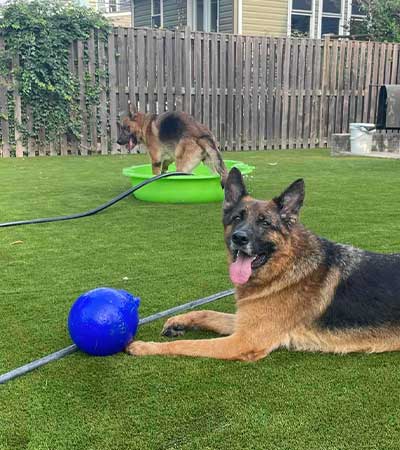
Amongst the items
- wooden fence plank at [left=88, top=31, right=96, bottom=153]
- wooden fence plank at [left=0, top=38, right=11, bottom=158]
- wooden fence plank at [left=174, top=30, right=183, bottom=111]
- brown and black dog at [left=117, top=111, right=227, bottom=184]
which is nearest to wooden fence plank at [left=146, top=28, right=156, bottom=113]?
Result: wooden fence plank at [left=174, top=30, right=183, bottom=111]

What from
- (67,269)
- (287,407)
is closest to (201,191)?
(67,269)

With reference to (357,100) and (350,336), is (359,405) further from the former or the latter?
(357,100)

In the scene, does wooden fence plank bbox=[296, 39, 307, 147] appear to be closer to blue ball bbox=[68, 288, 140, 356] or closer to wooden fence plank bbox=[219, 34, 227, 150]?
wooden fence plank bbox=[219, 34, 227, 150]

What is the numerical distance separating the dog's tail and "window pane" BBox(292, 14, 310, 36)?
15.1 metres

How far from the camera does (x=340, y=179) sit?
942 cm

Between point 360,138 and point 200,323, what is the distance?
10646 mm

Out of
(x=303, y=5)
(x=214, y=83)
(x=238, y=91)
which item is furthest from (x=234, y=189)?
(x=303, y=5)

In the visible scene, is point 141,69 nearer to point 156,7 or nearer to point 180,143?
point 180,143

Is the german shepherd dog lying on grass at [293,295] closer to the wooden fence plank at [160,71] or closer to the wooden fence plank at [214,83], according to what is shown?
the wooden fence plank at [160,71]

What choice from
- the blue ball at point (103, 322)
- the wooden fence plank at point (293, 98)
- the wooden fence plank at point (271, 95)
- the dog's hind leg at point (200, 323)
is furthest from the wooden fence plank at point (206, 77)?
the blue ball at point (103, 322)

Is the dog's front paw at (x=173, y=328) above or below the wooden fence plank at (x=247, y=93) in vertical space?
below

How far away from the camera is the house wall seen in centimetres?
2000

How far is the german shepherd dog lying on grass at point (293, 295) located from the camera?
305 centimetres

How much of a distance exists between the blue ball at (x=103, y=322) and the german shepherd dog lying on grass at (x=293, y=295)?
0.14m
